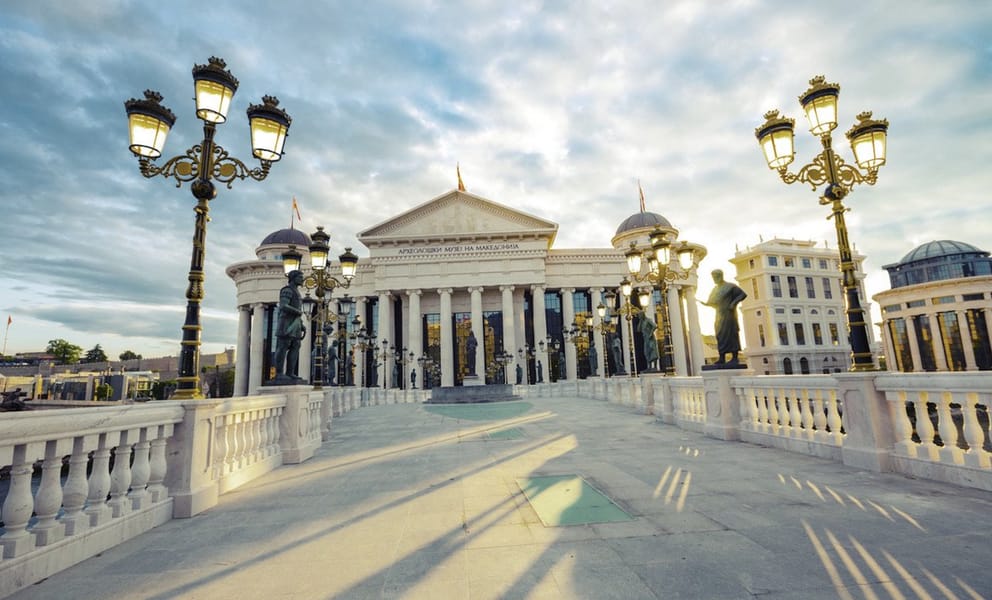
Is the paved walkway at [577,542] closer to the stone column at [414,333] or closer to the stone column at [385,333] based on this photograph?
the stone column at [385,333]

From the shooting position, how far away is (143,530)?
432 centimetres

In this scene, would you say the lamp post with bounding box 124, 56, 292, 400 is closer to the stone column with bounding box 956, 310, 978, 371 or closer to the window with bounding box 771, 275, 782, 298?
the window with bounding box 771, 275, 782, 298

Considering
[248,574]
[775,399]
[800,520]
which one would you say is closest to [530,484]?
[800,520]

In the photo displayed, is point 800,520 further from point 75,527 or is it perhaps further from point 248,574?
point 75,527

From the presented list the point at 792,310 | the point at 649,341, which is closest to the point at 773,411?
the point at 649,341

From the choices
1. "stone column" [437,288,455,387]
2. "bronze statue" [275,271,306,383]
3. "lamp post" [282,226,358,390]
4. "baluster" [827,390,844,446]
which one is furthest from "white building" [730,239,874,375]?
"bronze statue" [275,271,306,383]

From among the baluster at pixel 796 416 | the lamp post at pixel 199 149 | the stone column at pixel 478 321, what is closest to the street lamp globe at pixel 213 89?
the lamp post at pixel 199 149

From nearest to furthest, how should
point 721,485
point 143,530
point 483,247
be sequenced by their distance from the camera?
point 143,530 < point 721,485 < point 483,247

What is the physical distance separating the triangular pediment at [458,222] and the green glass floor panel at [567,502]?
140 ft

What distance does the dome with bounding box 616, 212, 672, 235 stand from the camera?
182ft

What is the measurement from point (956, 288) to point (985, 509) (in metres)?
72.0

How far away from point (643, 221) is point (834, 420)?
173 ft

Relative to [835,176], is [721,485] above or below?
below

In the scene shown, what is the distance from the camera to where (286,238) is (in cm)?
5831
